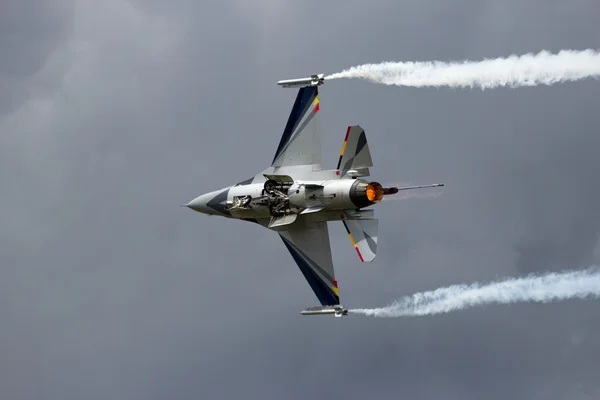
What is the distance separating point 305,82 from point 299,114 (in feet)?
4.47

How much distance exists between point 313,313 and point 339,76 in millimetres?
9802

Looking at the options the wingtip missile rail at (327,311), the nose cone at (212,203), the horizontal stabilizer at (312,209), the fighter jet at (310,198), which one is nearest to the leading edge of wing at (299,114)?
the fighter jet at (310,198)

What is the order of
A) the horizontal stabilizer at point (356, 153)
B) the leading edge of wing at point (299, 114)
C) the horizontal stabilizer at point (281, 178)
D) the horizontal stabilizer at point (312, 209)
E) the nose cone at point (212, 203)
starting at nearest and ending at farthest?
the horizontal stabilizer at point (356, 153), the horizontal stabilizer at point (312, 209), the horizontal stabilizer at point (281, 178), the leading edge of wing at point (299, 114), the nose cone at point (212, 203)

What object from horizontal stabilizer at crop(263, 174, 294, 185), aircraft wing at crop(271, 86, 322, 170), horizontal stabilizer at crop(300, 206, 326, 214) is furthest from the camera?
aircraft wing at crop(271, 86, 322, 170)

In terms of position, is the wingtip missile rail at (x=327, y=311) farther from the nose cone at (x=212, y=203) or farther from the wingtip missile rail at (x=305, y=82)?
the wingtip missile rail at (x=305, y=82)

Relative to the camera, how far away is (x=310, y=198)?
204ft

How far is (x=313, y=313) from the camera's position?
6400cm

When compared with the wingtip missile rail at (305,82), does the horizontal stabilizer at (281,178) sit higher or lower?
lower

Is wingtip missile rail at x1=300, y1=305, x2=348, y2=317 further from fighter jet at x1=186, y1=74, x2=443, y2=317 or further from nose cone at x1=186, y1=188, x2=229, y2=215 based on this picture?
nose cone at x1=186, y1=188, x2=229, y2=215

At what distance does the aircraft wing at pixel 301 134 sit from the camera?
64875 millimetres

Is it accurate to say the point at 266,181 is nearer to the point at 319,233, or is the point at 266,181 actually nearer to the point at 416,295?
the point at 319,233

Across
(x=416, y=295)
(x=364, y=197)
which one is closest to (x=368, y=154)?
(x=364, y=197)

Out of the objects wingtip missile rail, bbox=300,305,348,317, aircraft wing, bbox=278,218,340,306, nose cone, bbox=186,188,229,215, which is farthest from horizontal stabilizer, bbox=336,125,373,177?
nose cone, bbox=186,188,229,215

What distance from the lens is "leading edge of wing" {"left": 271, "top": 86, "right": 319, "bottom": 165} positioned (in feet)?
215
